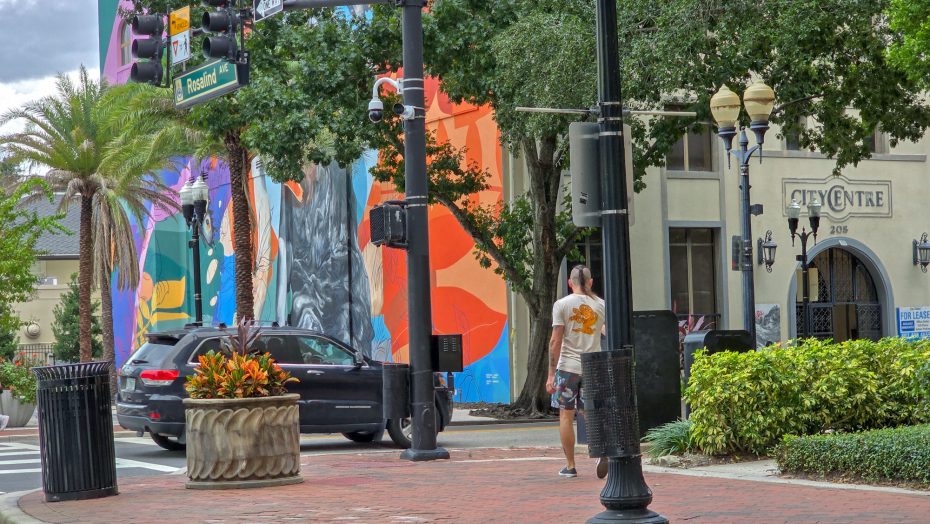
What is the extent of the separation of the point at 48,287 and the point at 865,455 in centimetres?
5660

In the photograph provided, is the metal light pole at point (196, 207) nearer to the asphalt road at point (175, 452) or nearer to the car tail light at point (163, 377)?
the asphalt road at point (175, 452)

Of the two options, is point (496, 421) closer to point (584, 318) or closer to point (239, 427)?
point (584, 318)

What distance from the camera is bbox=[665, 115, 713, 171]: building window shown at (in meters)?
29.7

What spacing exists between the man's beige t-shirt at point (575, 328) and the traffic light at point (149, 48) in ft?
16.0

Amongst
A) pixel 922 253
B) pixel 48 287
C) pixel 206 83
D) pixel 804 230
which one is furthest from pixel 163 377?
pixel 48 287

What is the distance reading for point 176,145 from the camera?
31.4 meters

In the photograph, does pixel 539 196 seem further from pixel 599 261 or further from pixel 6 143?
pixel 6 143

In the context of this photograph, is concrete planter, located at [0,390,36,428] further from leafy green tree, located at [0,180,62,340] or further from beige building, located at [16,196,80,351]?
beige building, located at [16,196,80,351]

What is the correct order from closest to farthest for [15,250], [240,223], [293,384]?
[293,384], [240,223], [15,250]

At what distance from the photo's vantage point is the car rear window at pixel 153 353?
16312 millimetres

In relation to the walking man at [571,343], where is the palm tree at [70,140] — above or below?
above

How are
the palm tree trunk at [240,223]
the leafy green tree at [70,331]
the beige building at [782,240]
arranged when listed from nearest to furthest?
the palm tree trunk at [240,223], the beige building at [782,240], the leafy green tree at [70,331]

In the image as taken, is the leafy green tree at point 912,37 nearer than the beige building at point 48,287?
Yes

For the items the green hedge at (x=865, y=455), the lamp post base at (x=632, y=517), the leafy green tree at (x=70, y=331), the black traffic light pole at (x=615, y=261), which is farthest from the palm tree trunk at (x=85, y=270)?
the lamp post base at (x=632, y=517)
